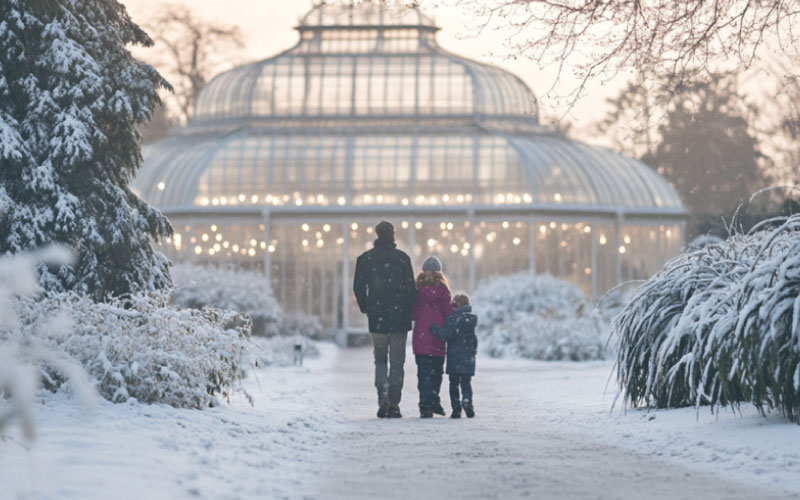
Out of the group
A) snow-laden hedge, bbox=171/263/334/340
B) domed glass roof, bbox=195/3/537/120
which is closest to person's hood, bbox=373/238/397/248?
snow-laden hedge, bbox=171/263/334/340

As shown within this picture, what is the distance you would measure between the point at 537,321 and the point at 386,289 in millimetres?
14050

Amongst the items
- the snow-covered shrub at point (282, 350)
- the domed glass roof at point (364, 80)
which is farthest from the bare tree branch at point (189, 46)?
the snow-covered shrub at point (282, 350)

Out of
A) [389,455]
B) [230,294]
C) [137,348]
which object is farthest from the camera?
[230,294]

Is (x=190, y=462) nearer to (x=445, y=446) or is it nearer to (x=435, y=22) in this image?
(x=445, y=446)

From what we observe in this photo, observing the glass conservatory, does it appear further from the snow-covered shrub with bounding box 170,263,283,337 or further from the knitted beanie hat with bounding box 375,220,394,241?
the knitted beanie hat with bounding box 375,220,394,241

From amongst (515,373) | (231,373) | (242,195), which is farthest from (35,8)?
(242,195)

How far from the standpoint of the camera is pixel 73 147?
42.3ft

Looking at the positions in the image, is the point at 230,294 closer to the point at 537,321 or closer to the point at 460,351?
the point at 537,321

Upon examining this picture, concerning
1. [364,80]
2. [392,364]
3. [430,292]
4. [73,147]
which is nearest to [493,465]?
[392,364]

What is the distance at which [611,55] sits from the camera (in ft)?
34.0

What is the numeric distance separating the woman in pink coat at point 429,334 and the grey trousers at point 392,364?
0.15m

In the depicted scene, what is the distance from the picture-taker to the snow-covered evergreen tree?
1289cm

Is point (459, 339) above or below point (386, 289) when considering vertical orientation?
below

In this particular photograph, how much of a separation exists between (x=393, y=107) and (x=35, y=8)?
81.6ft
